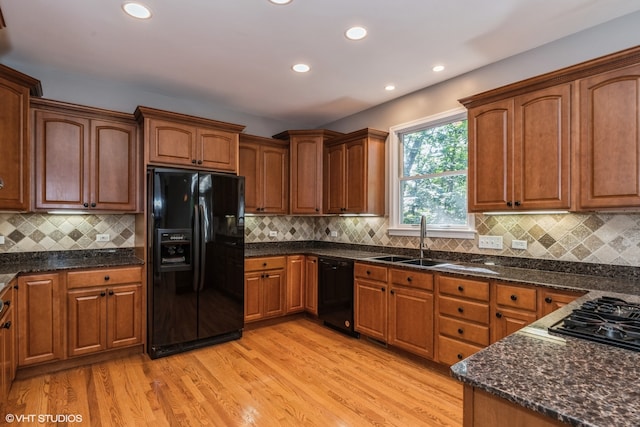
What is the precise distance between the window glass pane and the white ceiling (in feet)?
3.36

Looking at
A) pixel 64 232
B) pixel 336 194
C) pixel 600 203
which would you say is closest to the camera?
pixel 600 203

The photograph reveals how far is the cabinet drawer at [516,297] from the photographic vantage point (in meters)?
2.28

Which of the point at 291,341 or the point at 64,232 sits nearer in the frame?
the point at 64,232

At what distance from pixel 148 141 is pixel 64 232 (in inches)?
48.0

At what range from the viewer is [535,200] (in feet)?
8.16

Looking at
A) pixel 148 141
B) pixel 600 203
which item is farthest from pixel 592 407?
pixel 148 141

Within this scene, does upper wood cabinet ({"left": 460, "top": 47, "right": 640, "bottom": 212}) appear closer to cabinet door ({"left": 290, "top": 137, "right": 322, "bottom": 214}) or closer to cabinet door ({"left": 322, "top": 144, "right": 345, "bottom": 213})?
cabinet door ({"left": 322, "top": 144, "right": 345, "bottom": 213})

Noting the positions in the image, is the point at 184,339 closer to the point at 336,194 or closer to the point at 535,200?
the point at 336,194

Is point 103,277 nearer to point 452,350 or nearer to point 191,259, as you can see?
point 191,259

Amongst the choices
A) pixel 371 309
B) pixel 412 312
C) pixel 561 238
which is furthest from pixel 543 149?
pixel 371 309

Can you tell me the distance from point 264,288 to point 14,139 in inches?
103

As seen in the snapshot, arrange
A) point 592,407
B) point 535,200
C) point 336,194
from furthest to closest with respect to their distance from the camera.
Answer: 1. point 336,194
2. point 535,200
3. point 592,407

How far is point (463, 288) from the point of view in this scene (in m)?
2.67

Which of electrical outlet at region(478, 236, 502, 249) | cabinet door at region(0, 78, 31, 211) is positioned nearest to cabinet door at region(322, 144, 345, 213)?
electrical outlet at region(478, 236, 502, 249)
